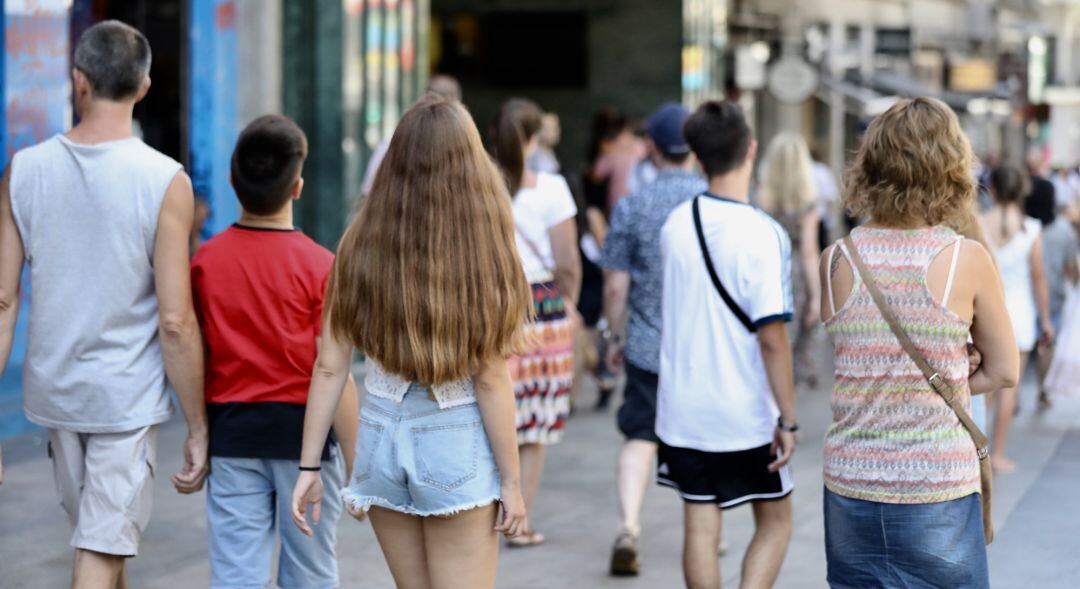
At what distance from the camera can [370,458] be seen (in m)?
3.79

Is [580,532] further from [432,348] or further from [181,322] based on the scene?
[432,348]

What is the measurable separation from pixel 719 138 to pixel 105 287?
81.2 inches

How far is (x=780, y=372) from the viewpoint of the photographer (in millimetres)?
4844

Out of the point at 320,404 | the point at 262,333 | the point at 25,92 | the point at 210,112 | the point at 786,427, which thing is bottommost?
the point at 786,427

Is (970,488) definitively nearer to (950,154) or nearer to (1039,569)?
(950,154)

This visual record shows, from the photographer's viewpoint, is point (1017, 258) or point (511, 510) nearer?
point (511, 510)

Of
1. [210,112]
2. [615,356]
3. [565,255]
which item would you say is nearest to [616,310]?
[615,356]

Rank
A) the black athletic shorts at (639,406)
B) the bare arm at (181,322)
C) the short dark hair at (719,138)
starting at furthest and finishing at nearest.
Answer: the black athletic shorts at (639,406) → the short dark hair at (719,138) → the bare arm at (181,322)

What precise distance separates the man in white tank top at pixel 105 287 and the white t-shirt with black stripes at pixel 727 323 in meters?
1.61

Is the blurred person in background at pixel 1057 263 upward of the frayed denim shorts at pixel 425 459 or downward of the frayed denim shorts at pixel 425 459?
downward

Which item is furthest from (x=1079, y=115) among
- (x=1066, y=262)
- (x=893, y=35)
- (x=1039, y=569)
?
(x=1039, y=569)

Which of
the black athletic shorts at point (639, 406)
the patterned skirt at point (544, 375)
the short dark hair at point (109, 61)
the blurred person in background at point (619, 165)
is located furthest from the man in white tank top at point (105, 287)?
the blurred person in background at point (619, 165)

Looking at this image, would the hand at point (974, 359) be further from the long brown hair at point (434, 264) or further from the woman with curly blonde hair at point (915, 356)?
the long brown hair at point (434, 264)

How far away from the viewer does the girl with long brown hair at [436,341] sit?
3723 millimetres
